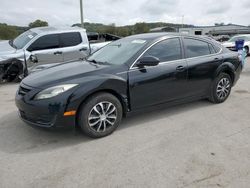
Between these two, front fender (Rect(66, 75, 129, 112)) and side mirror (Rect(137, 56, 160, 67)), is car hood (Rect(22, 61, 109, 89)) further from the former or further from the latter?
side mirror (Rect(137, 56, 160, 67))

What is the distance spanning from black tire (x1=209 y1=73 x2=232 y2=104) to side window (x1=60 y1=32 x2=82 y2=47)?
5.14 m

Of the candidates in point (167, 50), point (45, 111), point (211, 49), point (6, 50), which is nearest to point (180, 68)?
point (167, 50)

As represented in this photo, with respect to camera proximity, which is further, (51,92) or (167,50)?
(167,50)

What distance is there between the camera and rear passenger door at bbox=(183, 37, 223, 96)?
455cm

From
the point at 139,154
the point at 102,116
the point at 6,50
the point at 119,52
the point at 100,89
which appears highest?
the point at 119,52

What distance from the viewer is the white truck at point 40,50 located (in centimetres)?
739

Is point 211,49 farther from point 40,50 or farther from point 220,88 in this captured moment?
point 40,50

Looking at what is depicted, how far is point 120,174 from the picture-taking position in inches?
109

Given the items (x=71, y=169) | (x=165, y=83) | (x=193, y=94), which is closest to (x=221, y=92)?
(x=193, y=94)

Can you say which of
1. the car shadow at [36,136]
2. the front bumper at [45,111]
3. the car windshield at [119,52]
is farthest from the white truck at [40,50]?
the front bumper at [45,111]

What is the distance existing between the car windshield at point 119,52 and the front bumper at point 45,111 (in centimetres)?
120

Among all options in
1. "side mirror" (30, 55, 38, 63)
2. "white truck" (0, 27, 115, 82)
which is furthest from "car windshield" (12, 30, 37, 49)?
"side mirror" (30, 55, 38, 63)

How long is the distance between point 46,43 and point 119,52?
443 cm

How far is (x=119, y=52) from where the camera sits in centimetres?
433
